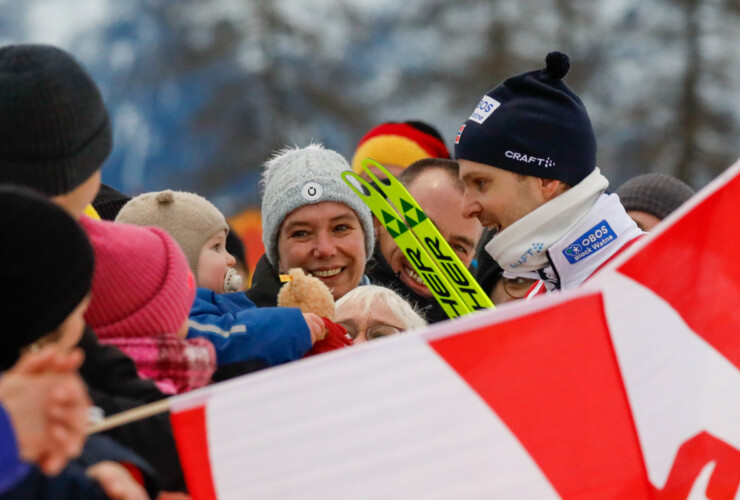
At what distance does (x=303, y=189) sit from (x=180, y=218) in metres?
0.61

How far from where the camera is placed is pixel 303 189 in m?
4.01

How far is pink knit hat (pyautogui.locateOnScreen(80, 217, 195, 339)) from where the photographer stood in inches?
94.6

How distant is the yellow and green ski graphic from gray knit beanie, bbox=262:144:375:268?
0.44m

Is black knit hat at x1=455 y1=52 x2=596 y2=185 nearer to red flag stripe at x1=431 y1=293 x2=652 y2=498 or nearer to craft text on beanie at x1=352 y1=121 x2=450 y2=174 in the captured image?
red flag stripe at x1=431 y1=293 x2=652 y2=498

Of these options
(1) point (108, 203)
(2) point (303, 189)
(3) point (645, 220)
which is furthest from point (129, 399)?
(3) point (645, 220)

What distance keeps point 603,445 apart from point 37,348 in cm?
119

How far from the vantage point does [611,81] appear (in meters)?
19.1

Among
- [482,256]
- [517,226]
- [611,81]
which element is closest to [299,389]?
[517,226]

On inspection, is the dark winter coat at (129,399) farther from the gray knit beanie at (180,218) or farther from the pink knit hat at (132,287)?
the gray knit beanie at (180,218)

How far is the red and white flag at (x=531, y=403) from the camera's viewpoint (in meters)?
2.04

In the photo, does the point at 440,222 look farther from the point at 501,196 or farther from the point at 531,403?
the point at 531,403

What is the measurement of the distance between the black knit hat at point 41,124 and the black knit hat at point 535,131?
161 centimetres

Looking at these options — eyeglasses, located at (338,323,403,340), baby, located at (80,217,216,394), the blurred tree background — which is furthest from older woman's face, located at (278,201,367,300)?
the blurred tree background

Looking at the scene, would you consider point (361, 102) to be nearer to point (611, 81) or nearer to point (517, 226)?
point (611, 81)
